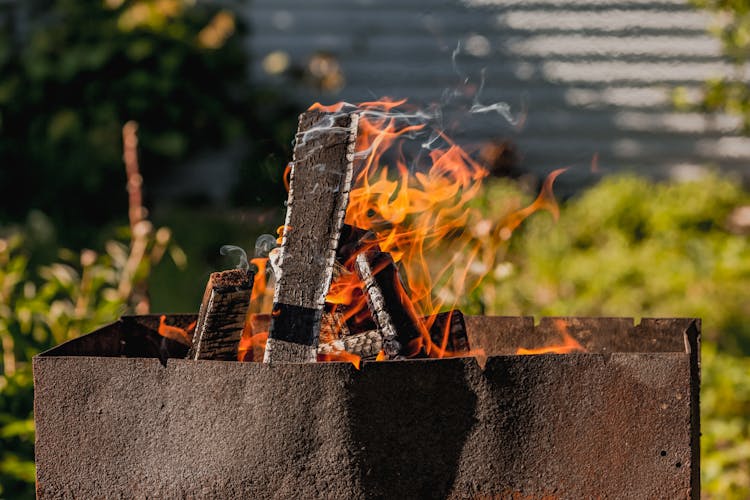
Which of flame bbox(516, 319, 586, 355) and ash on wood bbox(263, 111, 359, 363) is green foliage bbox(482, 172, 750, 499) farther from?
ash on wood bbox(263, 111, 359, 363)

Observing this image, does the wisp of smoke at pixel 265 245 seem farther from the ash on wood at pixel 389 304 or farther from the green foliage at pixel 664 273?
the green foliage at pixel 664 273

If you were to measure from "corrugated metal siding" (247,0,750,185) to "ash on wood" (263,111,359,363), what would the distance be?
5035mm

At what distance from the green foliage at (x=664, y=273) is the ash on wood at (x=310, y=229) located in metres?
1.05

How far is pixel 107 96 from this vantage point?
272 inches

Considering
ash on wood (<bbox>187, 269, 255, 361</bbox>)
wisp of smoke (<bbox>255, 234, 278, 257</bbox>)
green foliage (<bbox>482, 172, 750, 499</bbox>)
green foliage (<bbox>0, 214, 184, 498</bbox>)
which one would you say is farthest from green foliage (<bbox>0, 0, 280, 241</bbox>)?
ash on wood (<bbox>187, 269, 255, 361</bbox>)

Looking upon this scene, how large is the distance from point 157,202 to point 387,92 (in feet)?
6.57

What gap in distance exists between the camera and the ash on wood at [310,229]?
1.81m

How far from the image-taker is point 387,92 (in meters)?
7.10

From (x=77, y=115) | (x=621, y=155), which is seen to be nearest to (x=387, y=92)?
(x=621, y=155)

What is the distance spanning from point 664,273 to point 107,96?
4.33m

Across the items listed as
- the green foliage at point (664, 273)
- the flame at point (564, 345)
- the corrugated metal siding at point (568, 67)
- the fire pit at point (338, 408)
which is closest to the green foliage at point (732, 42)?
the green foliage at point (664, 273)

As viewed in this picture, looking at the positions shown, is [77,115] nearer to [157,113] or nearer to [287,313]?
[157,113]

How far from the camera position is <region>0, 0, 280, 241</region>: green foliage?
676 cm

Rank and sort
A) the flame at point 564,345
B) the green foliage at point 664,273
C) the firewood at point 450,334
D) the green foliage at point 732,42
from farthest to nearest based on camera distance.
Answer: the green foliage at point 732,42 < the green foliage at point 664,273 < the flame at point 564,345 < the firewood at point 450,334
